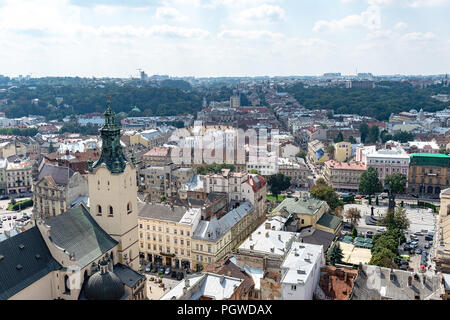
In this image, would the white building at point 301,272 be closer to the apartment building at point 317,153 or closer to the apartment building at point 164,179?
the apartment building at point 164,179

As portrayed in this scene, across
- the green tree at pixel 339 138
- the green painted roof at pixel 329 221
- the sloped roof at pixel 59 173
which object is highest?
the sloped roof at pixel 59 173

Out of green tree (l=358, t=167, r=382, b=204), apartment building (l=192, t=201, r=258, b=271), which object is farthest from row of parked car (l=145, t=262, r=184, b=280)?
green tree (l=358, t=167, r=382, b=204)

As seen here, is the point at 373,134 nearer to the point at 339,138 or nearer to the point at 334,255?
the point at 339,138

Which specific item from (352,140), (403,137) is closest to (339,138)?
(352,140)

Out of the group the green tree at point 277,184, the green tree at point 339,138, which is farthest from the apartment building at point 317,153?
the green tree at point 277,184

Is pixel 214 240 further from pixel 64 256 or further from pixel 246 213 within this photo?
pixel 64 256
